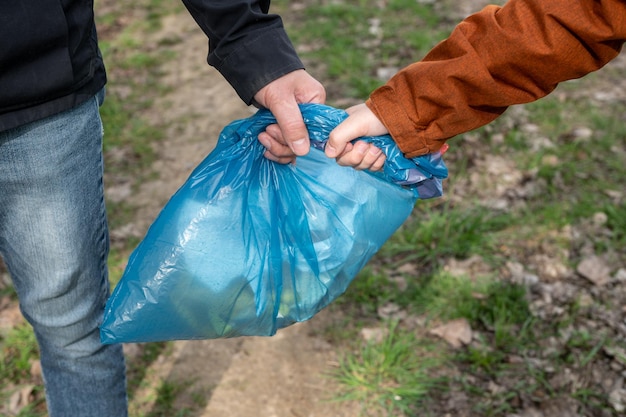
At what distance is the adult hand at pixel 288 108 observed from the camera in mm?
1582

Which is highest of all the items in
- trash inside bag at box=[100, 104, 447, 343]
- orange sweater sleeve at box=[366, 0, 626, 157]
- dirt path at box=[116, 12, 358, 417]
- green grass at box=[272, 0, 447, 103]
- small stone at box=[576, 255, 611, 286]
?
orange sweater sleeve at box=[366, 0, 626, 157]

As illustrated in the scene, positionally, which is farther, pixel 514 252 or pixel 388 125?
pixel 514 252

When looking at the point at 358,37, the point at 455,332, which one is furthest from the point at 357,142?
the point at 358,37

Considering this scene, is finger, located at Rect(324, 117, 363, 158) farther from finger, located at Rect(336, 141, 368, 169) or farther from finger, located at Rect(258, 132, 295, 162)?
finger, located at Rect(258, 132, 295, 162)

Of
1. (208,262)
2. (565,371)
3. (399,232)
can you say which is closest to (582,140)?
(399,232)

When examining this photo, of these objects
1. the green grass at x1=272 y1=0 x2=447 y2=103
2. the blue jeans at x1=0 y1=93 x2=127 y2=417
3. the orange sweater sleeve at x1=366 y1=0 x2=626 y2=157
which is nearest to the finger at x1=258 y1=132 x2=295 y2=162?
the orange sweater sleeve at x1=366 y1=0 x2=626 y2=157

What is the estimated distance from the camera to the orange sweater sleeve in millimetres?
1373

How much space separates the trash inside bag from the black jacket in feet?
0.46

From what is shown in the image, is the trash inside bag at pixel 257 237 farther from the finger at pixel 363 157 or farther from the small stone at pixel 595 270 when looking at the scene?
the small stone at pixel 595 270

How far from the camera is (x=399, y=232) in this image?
2998 millimetres

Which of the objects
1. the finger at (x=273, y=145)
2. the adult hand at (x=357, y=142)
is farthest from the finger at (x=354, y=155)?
the finger at (x=273, y=145)

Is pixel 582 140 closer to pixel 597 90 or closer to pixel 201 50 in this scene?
pixel 597 90

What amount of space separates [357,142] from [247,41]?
361 millimetres

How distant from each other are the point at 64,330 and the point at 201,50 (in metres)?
3.87
